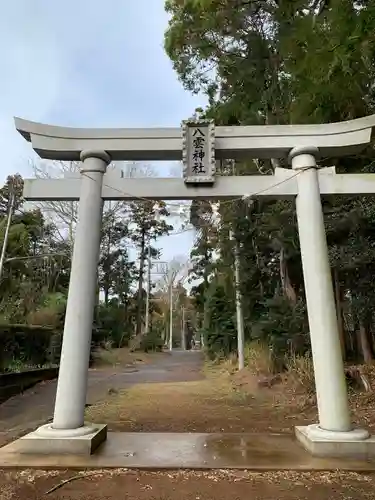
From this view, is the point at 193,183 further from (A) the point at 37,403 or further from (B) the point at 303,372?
(A) the point at 37,403

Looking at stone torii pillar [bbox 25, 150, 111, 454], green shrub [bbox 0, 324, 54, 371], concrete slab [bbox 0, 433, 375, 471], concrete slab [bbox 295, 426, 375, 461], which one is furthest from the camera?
green shrub [bbox 0, 324, 54, 371]

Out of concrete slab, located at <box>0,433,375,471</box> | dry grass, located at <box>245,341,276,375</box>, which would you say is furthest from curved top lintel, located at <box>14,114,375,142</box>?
dry grass, located at <box>245,341,276,375</box>

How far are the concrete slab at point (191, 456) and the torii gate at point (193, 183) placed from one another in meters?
0.32

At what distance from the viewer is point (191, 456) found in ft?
13.5

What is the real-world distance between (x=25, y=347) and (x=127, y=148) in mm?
10260

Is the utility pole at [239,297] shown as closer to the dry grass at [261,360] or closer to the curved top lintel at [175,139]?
the dry grass at [261,360]

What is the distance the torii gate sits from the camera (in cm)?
452

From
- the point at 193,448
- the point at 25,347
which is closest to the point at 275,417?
the point at 193,448

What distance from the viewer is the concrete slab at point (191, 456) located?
373cm

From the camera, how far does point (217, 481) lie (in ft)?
11.2

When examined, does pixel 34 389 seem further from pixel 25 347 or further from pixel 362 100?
pixel 362 100

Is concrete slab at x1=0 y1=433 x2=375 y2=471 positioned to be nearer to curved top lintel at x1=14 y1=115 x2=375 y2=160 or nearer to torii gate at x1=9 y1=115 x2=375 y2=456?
torii gate at x1=9 y1=115 x2=375 y2=456

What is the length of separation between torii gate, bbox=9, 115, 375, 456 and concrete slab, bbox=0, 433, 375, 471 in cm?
32

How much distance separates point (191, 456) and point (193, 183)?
300cm
